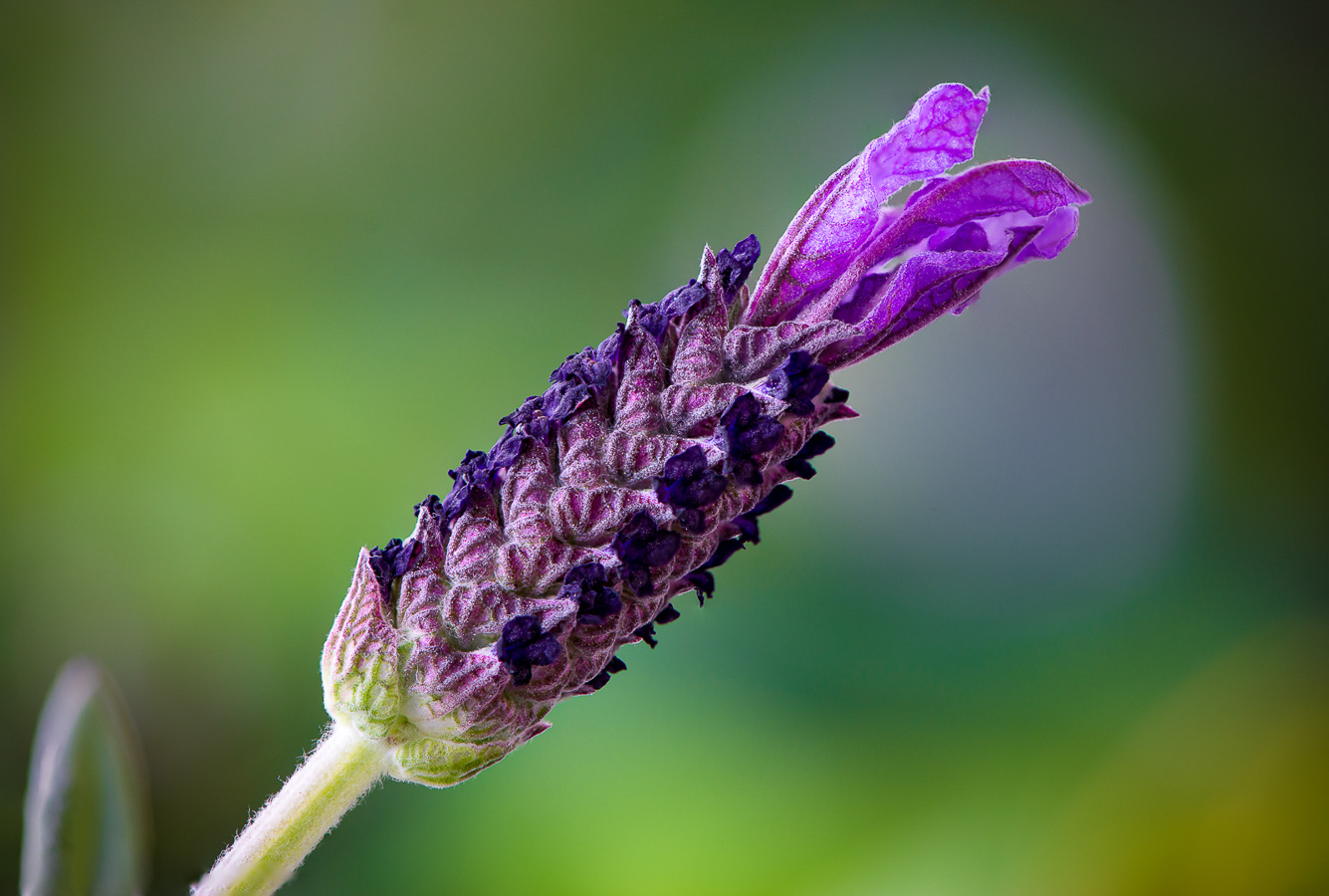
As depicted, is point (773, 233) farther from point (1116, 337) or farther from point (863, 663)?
point (863, 663)

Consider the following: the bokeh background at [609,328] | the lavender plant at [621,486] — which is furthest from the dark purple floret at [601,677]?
the bokeh background at [609,328]

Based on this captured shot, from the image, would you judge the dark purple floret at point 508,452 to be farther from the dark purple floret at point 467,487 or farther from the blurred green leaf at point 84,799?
the blurred green leaf at point 84,799

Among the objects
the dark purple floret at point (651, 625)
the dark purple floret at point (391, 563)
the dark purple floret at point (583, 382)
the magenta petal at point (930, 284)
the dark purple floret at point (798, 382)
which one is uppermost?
the magenta petal at point (930, 284)

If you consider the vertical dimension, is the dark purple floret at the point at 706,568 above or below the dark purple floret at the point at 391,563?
above

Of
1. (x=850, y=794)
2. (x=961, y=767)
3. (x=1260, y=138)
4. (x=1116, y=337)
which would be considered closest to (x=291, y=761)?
(x=850, y=794)

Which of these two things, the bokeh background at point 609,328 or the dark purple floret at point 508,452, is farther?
the bokeh background at point 609,328

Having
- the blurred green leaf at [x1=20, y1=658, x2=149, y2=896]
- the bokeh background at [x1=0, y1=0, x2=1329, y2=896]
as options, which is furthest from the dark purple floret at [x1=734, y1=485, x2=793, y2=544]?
the bokeh background at [x1=0, y1=0, x2=1329, y2=896]

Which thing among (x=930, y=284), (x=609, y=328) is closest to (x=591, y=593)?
(x=930, y=284)
